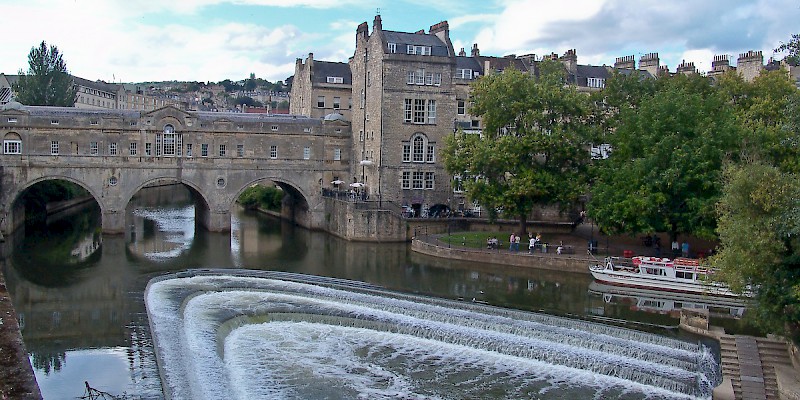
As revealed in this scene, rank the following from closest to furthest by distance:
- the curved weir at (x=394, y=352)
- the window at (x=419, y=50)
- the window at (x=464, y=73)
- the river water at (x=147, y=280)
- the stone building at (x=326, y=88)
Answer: the curved weir at (x=394, y=352) < the river water at (x=147, y=280) < the window at (x=419, y=50) < the window at (x=464, y=73) < the stone building at (x=326, y=88)

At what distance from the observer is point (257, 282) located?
34812 millimetres

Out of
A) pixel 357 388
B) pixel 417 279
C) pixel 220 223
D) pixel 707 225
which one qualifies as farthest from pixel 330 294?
pixel 220 223

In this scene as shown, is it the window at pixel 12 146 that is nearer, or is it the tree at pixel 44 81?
the window at pixel 12 146

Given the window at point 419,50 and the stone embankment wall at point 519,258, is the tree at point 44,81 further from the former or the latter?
the stone embankment wall at point 519,258

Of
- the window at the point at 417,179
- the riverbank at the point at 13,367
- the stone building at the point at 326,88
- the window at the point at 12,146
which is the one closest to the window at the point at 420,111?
the window at the point at 417,179

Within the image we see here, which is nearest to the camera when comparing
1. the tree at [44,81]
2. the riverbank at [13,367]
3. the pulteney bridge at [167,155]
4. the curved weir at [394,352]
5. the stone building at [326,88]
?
the riverbank at [13,367]

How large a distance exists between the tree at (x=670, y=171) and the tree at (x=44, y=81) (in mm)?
57194

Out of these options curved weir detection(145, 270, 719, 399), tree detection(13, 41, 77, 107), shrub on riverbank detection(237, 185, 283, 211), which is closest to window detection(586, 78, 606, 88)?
shrub on riverbank detection(237, 185, 283, 211)

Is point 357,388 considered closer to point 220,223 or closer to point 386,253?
point 386,253

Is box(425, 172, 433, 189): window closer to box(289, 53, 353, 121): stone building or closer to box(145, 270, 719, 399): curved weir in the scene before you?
box(289, 53, 353, 121): stone building

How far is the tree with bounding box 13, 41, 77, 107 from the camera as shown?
245ft

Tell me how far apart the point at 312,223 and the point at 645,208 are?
25727 mm

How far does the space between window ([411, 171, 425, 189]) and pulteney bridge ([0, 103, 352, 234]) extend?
216 inches

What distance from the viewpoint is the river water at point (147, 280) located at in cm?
2364
